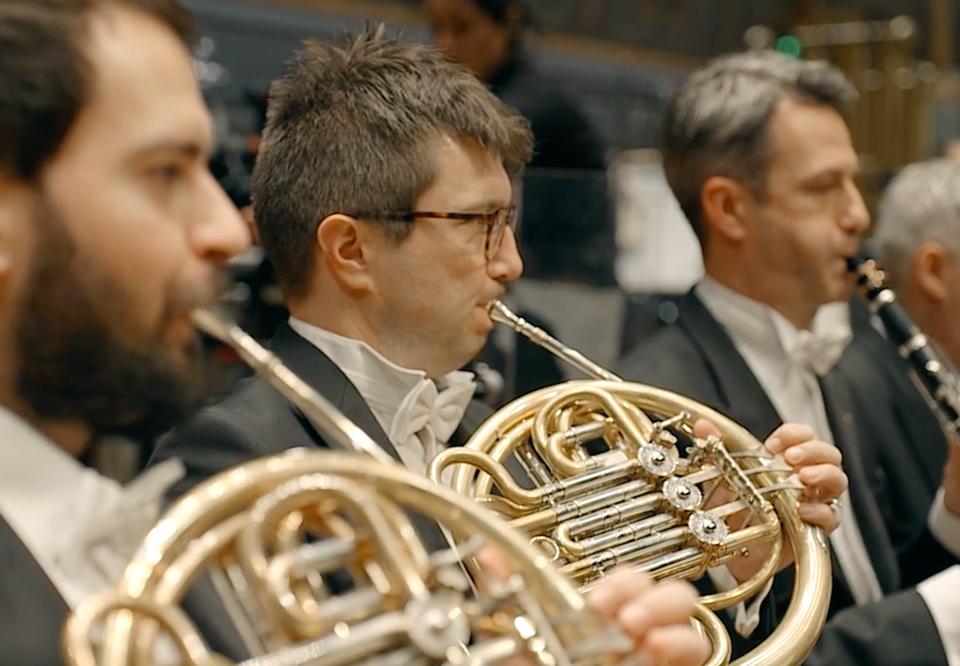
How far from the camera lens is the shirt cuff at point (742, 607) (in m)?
1.82

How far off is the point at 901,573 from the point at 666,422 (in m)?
0.87

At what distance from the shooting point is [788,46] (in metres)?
4.32

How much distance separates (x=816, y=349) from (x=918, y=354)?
19 centimetres

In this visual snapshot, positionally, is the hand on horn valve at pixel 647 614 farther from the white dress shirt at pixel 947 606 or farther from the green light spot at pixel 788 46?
the green light spot at pixel 788 46

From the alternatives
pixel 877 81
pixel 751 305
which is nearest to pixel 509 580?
pixel 751 305

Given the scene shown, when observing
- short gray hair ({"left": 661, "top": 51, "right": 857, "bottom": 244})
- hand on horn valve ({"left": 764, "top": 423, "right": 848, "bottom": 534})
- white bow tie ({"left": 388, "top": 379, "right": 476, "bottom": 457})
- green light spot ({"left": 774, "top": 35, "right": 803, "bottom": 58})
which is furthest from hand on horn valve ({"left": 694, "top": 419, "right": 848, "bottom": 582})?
green light spot ({"left": 774, "top": 35, "right": 803, "bottom": 58})

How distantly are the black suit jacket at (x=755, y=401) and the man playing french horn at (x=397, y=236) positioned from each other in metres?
0.43

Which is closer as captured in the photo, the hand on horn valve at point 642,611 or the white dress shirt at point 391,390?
the hand on horn valve at point 642,611

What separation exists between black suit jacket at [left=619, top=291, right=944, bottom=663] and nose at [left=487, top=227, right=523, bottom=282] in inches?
17.4

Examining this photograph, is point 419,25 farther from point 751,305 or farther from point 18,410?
point 18,410

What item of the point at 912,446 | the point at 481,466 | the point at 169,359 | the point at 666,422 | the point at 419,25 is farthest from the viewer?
the point at 419,25

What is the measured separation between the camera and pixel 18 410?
1105mm

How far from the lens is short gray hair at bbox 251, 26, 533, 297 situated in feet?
5.67

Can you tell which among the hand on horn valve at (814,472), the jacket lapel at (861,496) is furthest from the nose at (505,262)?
the jacket lapel at (861,496)
